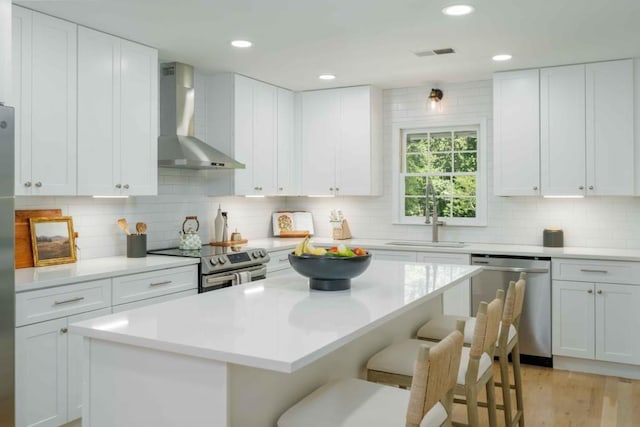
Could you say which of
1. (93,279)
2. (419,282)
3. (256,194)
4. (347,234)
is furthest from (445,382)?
(347,234)

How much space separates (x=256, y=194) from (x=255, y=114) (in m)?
0.77

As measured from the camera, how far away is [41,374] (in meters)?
3.10

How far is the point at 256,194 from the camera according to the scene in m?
5.36

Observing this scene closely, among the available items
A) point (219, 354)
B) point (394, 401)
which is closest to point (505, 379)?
point (394, 401)

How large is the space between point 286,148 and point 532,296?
281 cm

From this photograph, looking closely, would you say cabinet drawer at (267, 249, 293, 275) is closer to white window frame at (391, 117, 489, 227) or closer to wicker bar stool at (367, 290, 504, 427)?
white window frame at (391, 117, 489, 227)

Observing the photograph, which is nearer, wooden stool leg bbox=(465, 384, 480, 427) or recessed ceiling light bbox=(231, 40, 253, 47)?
wooden stool leg bbox=(465, 384, 480, 427)

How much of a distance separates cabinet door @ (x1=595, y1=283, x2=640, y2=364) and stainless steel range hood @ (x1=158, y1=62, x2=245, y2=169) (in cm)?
329

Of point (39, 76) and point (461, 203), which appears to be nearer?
point (39, 76)

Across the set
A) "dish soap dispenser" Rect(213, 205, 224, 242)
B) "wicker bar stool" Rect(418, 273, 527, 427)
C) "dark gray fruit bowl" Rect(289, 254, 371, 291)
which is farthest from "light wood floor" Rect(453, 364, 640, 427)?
"dish soap dispenser" Rect(213, 205, 224, 242)

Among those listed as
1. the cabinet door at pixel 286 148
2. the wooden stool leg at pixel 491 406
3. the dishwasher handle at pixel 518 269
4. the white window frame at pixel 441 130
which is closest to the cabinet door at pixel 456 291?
the dishwasher handle at pixel 518 269

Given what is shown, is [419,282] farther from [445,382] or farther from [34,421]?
[34,421]

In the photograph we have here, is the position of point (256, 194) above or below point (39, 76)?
below

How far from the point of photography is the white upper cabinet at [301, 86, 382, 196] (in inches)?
222
